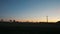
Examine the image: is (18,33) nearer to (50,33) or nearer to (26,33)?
(26,33)

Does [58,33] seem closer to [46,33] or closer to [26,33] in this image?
[46,33]

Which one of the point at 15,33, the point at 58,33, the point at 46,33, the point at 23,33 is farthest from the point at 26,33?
the point at 58,33

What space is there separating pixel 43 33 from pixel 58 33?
2.79m

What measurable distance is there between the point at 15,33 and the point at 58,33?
26.1 feet

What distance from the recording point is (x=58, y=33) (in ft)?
79.2

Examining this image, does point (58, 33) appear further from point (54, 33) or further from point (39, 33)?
point (39, 33)

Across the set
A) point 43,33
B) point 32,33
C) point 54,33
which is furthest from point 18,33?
point 54,33

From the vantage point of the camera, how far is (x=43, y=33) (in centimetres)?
2417

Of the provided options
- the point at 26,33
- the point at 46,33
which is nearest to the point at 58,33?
the point at 46,33

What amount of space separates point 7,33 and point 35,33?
510cm

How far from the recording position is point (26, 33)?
24.0 m

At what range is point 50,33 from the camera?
24.3 m

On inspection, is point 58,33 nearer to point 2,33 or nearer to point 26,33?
point 26,33

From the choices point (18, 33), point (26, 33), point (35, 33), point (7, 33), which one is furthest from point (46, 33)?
point (7, 33)
